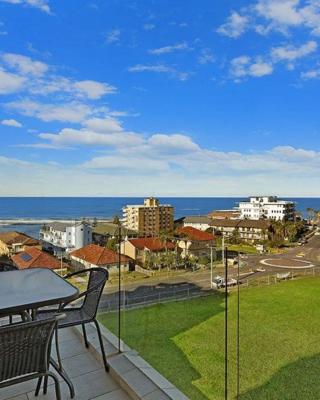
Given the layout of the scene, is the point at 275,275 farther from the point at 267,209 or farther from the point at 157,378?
the point at 267,209

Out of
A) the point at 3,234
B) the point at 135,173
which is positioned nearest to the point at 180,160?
the point at 135,173

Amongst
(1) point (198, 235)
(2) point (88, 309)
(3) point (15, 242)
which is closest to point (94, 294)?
(2) point (88, 309)

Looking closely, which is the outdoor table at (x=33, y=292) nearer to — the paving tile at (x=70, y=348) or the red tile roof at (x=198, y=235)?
the paving tile at (x=70, y=348)

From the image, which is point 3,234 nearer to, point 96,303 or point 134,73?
point 96,303

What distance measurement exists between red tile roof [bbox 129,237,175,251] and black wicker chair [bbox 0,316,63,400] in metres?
1.71

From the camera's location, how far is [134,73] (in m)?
20.7

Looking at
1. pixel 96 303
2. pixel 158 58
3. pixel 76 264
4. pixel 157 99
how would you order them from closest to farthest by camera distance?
pixel 96 303 < pixel 76 264 < pixel 158 58 < pixel 157 99

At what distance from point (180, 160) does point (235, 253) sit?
78.5 m

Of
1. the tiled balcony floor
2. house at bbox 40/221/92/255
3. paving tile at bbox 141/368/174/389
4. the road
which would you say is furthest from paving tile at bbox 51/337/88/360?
house at bbox 40/221/92/255

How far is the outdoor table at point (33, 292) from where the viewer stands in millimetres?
1545

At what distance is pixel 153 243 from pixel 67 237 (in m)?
1.55

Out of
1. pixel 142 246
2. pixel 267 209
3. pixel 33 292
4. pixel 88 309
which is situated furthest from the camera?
pixel 267 209

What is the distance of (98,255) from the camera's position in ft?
10.4

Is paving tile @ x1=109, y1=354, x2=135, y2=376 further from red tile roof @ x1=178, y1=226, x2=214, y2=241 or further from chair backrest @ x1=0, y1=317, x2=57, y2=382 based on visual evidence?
red tile roof @ x1=178, y1=226, x2=214, y2=241
